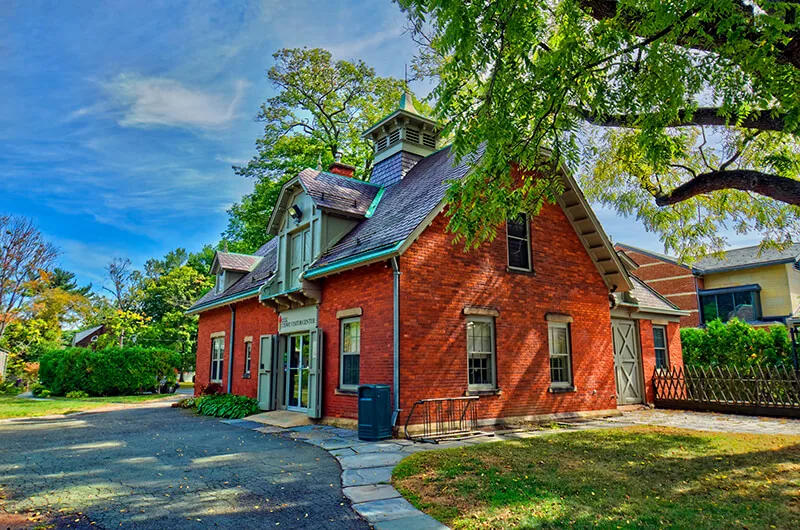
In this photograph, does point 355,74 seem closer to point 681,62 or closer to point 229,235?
point 229,235

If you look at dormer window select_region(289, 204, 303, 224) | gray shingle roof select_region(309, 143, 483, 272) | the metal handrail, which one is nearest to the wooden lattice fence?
the metal handrail

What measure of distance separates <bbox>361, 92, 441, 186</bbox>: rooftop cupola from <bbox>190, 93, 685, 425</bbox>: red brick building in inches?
1.9

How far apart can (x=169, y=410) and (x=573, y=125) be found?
1666cm

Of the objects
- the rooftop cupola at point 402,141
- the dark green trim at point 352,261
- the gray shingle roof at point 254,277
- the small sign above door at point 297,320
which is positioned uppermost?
the rooftop cupola at point 402,141

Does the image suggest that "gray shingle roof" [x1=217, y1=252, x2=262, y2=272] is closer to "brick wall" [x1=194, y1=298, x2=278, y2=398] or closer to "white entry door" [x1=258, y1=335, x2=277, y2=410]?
"brick wall" [x1=194, y1=298, x2=278, y2=398]

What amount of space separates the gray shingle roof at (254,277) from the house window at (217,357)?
1686 millimetres

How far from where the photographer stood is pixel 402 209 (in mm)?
12680

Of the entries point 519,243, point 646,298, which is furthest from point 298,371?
point 646,298

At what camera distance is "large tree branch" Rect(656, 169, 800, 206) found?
7910 mm

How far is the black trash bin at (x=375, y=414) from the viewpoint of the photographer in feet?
→ 32.0

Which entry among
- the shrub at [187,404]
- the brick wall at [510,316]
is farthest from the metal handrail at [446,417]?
the shrub at [187,404]

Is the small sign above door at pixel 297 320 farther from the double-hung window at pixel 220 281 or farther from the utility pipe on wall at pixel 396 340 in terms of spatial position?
the double-hung window at pixel 220 281

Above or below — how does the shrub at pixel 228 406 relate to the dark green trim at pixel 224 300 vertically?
below

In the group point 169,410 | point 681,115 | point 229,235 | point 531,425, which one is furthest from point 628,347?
point 229,235
